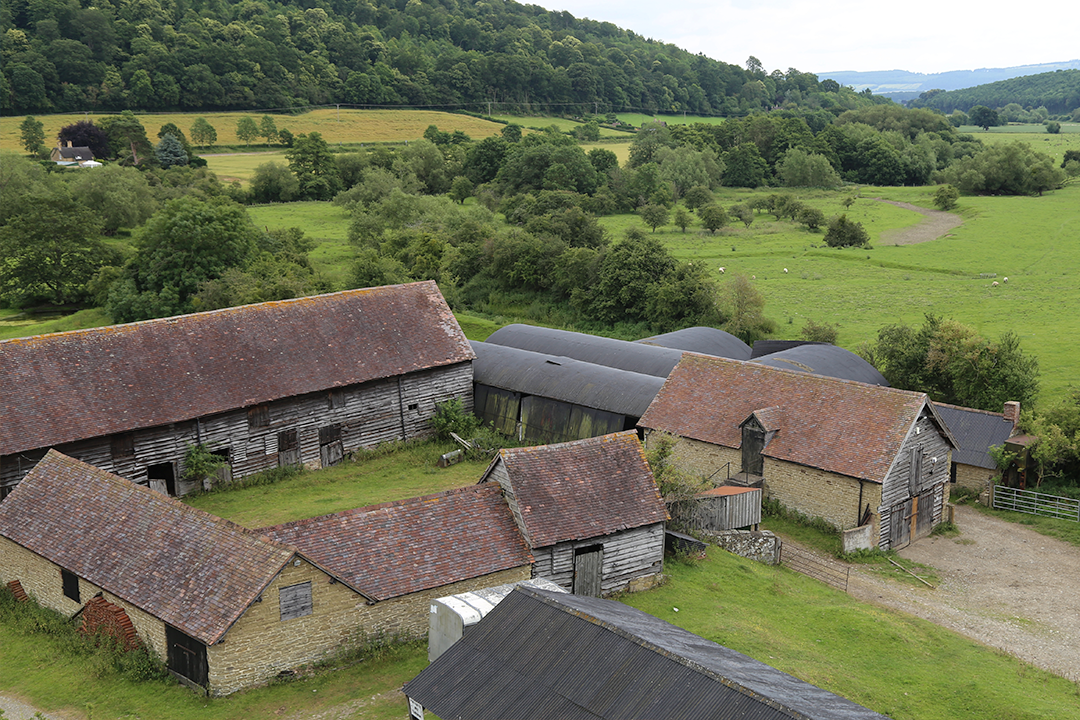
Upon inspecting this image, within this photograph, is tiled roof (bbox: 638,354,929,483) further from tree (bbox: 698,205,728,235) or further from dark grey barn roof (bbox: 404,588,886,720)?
tree (bbox: 698,205,728,235)

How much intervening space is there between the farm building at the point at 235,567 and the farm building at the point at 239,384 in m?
5.98

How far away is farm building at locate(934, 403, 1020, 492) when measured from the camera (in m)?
35.3

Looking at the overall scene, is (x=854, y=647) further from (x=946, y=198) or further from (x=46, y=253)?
(x=946, y=198)

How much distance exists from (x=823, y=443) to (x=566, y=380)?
12.3 m

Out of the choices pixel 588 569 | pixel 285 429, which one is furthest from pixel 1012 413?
pixel 285 429

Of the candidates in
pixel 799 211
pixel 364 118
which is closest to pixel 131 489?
pixel 799 211

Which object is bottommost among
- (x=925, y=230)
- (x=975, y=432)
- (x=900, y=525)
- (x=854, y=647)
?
(x=900, y=525)

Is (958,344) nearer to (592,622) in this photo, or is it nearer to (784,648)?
(784,648)

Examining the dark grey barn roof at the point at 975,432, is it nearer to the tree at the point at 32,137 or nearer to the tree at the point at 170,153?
the tree at the point at 170,153

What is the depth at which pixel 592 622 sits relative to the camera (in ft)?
54.0

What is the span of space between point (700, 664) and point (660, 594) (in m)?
9.45

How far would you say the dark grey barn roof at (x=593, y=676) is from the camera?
47.1 feet

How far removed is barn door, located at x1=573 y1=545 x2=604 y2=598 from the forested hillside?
127 metres

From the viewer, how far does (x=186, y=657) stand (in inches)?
743
